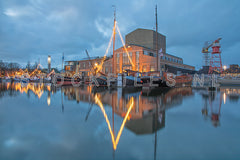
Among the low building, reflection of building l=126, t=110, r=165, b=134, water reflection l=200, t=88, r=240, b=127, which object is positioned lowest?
water reflection l=200, t=88, r=240, b=127

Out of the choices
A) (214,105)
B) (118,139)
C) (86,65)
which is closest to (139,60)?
(86,65)

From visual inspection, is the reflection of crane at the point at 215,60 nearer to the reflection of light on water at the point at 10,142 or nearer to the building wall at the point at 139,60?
the building wall at the point at 139,60

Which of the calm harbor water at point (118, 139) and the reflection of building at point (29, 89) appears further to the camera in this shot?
the reflection of building at point (29, 89)

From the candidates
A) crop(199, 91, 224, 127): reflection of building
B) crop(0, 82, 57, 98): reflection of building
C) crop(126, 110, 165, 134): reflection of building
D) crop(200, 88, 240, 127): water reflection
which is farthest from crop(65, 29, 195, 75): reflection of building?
crop(126, 110, 165, 134): reflection of building

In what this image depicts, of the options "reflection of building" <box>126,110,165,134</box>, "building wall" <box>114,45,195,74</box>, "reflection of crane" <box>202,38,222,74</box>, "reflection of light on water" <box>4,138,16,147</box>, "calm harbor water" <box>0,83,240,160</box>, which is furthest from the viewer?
"reflection of crane" <box>202,38,222,74</box>

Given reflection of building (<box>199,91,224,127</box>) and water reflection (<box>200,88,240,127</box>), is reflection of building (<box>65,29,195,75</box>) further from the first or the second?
reflection of building (<box>199,91,224,127</box>)

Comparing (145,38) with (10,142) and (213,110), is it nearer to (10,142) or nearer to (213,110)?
(213,110)

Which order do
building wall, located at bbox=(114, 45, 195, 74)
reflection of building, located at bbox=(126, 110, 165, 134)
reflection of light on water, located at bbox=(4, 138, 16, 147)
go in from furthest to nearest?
building wall, located at bbox=(114, 45, 195, 74) < reflection of building, located at bbox=(126, 110, 165, 134) < reflection of light on water, located at bbox=(4, 138, 16, 147)

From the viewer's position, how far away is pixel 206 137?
3.25m

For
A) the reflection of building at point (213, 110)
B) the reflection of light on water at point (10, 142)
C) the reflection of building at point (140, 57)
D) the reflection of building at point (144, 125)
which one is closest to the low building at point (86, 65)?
the reflection of building at point (140, 57)

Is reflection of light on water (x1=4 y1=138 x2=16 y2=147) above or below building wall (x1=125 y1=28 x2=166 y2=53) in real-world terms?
below

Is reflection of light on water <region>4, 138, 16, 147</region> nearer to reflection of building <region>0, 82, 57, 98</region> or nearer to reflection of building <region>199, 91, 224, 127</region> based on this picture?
reflection of building <region>199, 91, 224, 127</region>

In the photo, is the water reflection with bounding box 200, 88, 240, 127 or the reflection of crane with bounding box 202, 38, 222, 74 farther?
the reflection of crane with bounding box 202, 38, 222, 74

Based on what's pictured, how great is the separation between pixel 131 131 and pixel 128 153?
1032mm
